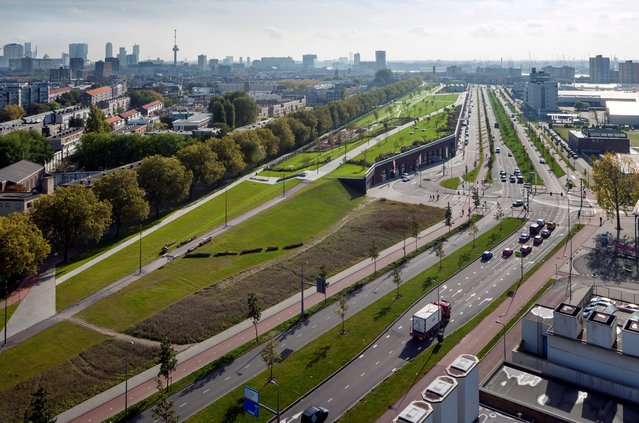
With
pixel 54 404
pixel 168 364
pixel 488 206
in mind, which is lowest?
pixel 54 404

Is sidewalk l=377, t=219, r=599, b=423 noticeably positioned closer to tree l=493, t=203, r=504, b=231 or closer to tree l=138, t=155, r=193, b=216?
tree l=493, t=203, r=504, b=231

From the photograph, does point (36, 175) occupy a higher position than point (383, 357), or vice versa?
point (36, 175)

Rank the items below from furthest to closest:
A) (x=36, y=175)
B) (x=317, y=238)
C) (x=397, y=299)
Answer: (x=36, y=175) < (x=317, y=238) < (x=397, y=299)

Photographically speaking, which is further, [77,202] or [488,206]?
[488,206]

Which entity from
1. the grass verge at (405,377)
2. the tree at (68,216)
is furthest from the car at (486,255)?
the tree at (68,216)

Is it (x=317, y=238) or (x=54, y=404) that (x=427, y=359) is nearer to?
(x=54, y=404)

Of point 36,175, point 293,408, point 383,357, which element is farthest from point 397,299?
point 36,175

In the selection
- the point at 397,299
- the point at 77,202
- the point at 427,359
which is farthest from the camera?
the point at 77,202
